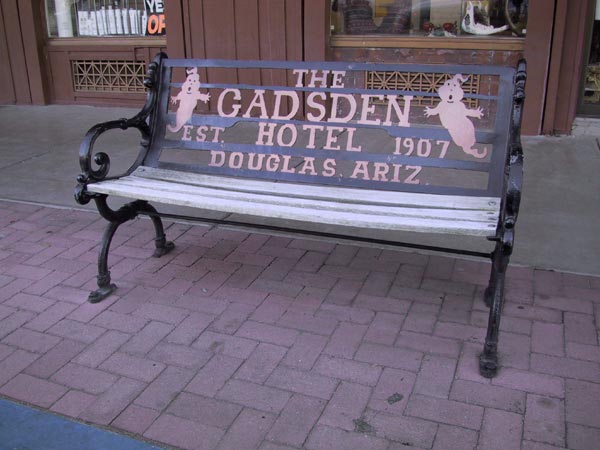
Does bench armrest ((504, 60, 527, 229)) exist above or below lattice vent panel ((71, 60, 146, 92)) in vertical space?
above

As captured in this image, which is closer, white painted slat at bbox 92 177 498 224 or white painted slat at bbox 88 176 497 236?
white painted slat at bbox 88 176 497 236

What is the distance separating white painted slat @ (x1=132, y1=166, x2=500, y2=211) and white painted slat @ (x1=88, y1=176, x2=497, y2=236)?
65mm

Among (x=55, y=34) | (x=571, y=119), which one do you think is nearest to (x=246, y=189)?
(x=571, y=119)

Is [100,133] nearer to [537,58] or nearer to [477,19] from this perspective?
[537,58]

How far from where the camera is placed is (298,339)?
2975mm

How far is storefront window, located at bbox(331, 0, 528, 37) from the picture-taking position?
6234mm

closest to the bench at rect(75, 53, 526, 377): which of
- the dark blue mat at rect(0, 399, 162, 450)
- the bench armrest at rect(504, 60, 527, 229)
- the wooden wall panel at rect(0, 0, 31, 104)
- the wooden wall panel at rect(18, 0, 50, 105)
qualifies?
the bench armrest at rect(504, 60, 527, 229)

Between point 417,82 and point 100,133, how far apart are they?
395cm

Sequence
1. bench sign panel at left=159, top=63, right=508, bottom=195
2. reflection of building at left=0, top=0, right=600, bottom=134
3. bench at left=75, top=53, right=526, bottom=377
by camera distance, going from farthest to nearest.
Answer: reflection of building at left=0, top=0, right=600, bottom=134, bench sign panel at left=159, top=63, right=508, bottom=195, bench at left=75, top=53, right=526, bottom=377

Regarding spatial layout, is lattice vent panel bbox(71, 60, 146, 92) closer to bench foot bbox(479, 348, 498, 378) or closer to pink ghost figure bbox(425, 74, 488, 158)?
pink ghost figure bbox(425, 74, 488, 158)

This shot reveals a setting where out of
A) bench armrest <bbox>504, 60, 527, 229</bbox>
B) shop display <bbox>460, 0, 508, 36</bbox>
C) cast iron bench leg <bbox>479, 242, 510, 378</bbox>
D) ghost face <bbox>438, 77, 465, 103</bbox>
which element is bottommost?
cast iron bench leg <bbox>479, 242, 510, 378</bbox>

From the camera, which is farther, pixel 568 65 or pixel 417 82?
pixel 417 82

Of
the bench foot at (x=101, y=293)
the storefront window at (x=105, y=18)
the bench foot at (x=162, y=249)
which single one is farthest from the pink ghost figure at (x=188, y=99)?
the storefront window at (x=105, y=18)

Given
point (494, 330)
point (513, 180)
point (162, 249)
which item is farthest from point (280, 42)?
point (494, 330)
